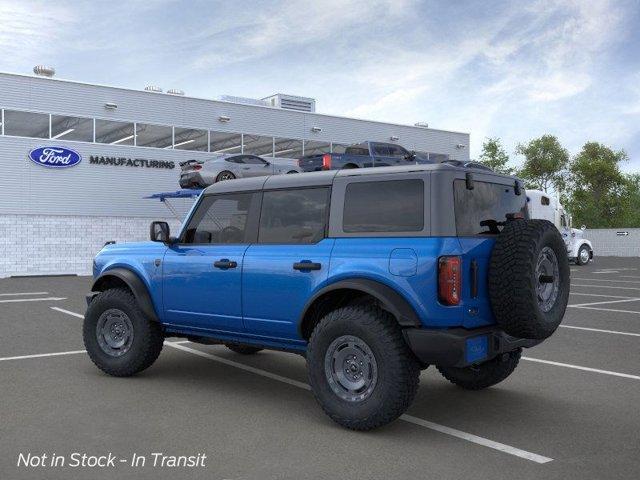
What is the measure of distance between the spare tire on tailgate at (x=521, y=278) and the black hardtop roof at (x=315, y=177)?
0.65 meters

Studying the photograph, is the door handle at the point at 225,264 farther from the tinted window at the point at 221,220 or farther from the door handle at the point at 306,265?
the door handle at the point at 306,265

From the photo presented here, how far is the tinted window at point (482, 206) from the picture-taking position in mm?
5074

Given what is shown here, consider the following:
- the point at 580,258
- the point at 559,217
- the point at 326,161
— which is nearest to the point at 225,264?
the point at 326,161

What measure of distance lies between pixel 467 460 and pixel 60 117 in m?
26.6

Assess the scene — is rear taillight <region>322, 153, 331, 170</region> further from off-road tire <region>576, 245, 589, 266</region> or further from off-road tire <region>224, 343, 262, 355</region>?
off-road tire <region>576, 245, 589, 266</region>

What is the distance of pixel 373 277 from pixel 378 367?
67cm

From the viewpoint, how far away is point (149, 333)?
6.77m

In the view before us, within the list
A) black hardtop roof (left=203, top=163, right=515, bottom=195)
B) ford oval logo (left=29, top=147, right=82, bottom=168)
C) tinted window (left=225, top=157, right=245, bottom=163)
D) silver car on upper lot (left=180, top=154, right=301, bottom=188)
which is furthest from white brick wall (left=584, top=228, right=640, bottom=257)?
black hardtop roof (left=203, top=163, right=515, bottom=195)

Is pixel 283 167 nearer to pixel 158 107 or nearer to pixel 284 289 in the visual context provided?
pixel 158 107

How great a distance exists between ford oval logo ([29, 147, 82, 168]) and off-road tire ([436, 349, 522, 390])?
24456 millimetres

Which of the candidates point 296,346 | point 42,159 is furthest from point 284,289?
point 42,159

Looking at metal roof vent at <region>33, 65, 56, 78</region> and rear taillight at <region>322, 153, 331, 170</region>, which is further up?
metal roof vent at <region>33, 65, 56, 78</region>

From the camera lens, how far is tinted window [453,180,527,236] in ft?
16.6

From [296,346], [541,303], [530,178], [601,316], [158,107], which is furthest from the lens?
[530,178]
